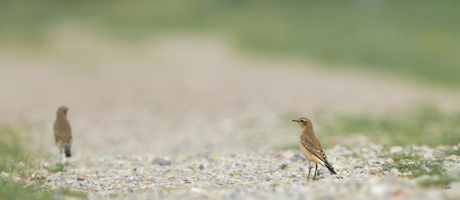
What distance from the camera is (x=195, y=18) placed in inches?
1507

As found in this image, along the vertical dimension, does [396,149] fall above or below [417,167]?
above

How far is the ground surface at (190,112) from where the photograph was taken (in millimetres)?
6891

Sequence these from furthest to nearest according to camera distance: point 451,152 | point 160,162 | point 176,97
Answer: point 176,97, point 160,162, point 451,152

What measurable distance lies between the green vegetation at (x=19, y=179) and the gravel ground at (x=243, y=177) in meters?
0.27

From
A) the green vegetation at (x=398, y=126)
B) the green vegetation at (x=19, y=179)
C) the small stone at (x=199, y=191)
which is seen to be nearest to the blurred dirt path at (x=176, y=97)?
the green vegetation at (x=398, y=126)

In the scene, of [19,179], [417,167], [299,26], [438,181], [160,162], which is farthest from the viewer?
[299,26]

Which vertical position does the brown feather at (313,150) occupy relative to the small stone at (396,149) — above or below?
below

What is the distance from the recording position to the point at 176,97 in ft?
61.5

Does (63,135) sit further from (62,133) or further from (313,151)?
(313,151)

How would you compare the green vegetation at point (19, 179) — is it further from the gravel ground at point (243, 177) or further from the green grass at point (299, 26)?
the green grass at point (299, 26)

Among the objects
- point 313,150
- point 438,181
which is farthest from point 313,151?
point 438,181

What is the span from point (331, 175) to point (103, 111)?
11.6 m

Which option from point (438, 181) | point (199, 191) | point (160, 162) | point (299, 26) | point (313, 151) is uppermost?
point (299, 26)

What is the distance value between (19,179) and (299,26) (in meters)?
28.9
